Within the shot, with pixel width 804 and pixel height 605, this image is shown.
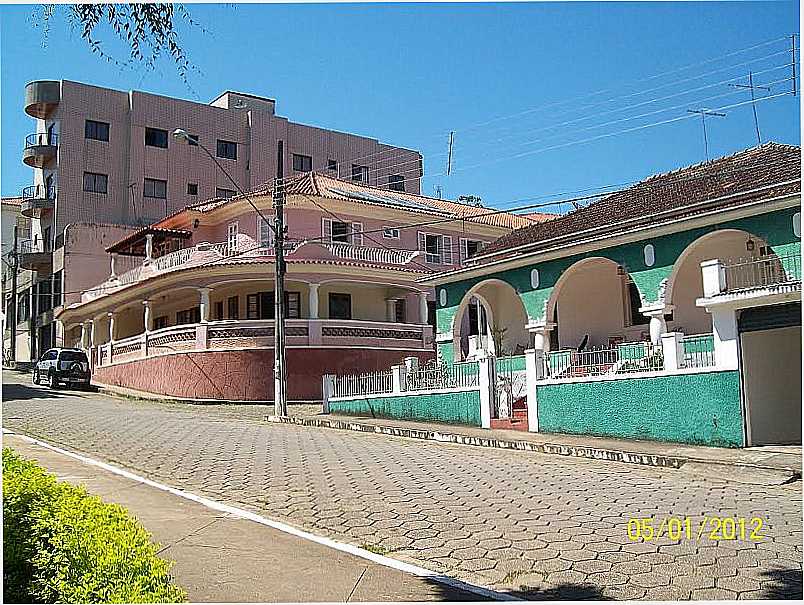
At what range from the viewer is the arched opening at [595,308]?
67.2ft

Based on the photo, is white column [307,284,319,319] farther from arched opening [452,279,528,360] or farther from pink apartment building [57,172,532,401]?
A: arched opening [452,279,528,360]

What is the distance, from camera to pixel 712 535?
756 cm

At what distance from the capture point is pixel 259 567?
20.6 feet

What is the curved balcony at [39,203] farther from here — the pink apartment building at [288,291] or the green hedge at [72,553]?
the green hedge at [72,553]

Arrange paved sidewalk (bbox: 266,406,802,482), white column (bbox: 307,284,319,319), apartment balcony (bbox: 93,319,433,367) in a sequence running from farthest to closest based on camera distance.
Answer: white column (bbox: 307,284,319,319)
apartment balcony (bbox: 93,319,433,367)
paved sidewalk (bbox: 266,406,802,482)

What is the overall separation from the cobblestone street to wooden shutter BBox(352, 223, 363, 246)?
1599 centimetres

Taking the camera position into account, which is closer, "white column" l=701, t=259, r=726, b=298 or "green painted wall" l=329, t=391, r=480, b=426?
"white column" l=701, t=259, r=726, b=298

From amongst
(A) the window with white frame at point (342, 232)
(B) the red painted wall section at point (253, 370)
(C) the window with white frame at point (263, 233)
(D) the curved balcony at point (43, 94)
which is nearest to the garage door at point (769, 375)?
(B) the red painted wall section at point (253, 370)

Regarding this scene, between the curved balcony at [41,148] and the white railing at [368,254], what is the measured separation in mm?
19157

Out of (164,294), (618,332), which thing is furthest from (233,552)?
(164,294)

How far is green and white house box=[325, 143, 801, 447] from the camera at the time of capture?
13016mm

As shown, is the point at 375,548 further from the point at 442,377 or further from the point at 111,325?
the point at 111,325

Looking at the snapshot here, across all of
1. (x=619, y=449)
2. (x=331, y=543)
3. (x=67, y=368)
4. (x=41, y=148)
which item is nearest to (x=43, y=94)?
(x=41, y=148)

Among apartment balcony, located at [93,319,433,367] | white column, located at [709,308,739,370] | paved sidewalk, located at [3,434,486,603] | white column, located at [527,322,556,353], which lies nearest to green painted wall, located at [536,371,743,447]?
white column, located at [709,308,739,370]
